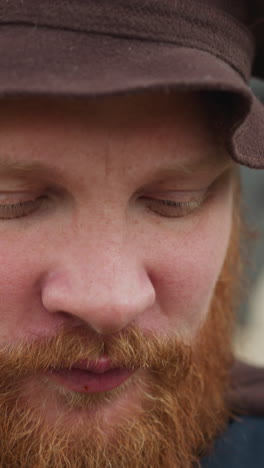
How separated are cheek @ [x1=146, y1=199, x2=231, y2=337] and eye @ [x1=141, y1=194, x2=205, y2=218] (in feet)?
0.12

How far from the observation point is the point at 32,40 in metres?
1.14

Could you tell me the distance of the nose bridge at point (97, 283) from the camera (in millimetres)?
1227

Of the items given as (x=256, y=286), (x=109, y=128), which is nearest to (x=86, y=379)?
(x=109, y=128)

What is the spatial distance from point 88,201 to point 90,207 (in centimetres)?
1

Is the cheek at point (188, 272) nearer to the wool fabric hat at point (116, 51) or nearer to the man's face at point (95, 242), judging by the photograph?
the man's face at point (95, 242)

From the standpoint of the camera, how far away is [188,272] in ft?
4.65

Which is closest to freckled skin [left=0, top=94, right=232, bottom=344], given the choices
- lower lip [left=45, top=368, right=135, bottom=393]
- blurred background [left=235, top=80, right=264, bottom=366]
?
lower lip [left=45, top=368, right=135, bottom=393]

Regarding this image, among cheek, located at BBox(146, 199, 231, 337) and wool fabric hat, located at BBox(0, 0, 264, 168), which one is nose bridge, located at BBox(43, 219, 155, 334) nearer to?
cheek, located at BBox(146, 199, 231, 337)

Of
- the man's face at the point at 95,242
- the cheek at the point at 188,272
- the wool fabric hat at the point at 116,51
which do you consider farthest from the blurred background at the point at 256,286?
the wool fabric hat at the point at 116,51

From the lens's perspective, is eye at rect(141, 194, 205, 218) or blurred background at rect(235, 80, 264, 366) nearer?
eye at rect(141, 194, 205, 218)

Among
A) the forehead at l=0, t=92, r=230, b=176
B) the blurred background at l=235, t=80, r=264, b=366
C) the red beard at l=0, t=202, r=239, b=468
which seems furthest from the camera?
the blurred background at l=235, t=80, r=264, b=366

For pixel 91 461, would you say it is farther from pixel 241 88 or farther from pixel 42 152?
pixel 241 88

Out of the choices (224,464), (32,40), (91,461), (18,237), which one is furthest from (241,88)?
(224,464)

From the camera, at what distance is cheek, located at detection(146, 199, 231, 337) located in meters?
1.38
